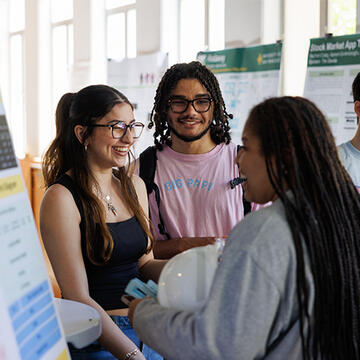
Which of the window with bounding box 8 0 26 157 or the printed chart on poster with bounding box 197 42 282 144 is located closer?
the printed chart on poster with bounding box 197 42 282 144

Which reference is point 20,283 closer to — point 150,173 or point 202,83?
point 150,173

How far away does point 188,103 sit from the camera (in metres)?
2.32

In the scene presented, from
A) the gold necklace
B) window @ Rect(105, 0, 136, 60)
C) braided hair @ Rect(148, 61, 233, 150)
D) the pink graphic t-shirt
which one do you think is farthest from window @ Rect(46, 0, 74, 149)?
the gold necklace

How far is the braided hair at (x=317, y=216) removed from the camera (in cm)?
109

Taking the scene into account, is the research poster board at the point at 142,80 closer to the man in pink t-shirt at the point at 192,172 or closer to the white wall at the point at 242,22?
the white wall at the point at 242,22

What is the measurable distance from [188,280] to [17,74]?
7.44 m

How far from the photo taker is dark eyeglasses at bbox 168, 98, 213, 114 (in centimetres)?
232

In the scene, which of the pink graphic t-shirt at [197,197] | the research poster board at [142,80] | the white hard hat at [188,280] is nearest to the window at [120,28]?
the research poster board at [142,80]

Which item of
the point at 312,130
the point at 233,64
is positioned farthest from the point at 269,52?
the point at 312,130

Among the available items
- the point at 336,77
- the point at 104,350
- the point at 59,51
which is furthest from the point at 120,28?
the point at 104,350

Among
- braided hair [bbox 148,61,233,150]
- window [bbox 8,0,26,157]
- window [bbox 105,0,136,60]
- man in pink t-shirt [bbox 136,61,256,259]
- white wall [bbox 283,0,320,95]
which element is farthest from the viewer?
window [bbox 8,0,26,157]

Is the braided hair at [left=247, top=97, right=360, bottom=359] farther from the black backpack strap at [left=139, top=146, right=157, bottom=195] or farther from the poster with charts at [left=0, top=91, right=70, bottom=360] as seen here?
the black backpack strap at [left=139, top=146, right=157, bottom=195]

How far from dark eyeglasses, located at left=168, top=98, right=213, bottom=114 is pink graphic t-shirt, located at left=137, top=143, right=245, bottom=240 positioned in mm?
203

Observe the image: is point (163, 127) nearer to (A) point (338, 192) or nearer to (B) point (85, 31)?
(A) point (338, 192)
